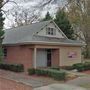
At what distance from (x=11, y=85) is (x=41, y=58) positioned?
1095 cm

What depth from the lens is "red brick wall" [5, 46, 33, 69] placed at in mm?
26234

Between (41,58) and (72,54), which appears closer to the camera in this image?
(41,58)

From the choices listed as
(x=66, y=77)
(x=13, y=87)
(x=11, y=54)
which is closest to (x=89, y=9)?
(x=66, y=77)

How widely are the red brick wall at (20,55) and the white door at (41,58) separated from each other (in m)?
1.53

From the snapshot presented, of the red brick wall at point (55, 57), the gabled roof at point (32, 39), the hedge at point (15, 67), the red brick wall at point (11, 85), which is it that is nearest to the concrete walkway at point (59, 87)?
the red brick wall at point (11, 85)

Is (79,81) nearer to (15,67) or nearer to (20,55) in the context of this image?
(15,67)

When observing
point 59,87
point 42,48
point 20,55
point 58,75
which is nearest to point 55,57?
point 42,48

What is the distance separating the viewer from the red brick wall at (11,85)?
53.0ft

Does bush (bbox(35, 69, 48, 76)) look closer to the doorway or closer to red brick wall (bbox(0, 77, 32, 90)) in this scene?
red brick wall (bbox(0, 77, 32, 90))

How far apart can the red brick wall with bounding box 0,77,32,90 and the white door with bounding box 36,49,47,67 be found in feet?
30.2

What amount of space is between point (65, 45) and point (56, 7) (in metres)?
11.2

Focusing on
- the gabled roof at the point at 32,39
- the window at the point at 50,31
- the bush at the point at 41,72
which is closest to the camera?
the bush at the point at 41,72

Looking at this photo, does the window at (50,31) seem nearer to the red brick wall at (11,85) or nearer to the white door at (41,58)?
the white door at (41,58)

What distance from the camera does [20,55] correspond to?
27.4 metres
